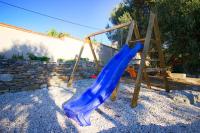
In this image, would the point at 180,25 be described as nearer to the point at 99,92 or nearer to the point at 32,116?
the point at 99,92

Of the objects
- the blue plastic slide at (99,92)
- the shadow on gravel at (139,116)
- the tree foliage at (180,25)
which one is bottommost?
the shadow on gravel at (139,116)

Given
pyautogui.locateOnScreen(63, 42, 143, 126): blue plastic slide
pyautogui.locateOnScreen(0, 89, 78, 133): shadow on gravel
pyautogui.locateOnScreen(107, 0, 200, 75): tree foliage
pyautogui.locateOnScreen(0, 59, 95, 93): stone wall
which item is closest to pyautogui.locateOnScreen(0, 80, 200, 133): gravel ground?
pyautogui.locateOnScreen(0, 89, 78, 133): shadow on gravel

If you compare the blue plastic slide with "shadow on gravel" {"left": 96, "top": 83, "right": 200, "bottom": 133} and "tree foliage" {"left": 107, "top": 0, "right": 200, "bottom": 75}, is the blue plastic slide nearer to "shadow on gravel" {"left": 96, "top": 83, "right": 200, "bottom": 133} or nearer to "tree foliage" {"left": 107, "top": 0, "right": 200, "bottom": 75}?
"shadow on gravel" {"left": 96, "top": 83, "right": 200, "bottom": 133}

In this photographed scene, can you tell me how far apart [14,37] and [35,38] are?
1.20 meters

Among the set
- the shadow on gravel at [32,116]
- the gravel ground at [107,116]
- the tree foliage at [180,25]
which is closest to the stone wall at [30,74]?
the gravel ground at [107,116]

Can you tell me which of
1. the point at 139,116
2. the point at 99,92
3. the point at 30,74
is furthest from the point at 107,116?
the point at 30,74

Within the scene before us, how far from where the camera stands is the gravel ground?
3.47m

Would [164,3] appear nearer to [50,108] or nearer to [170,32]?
[170,32]

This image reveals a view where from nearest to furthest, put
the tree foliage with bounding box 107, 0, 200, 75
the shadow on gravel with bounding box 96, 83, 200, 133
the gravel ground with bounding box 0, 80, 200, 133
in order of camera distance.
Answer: the shadow on gravel with bounding box 96, 83, 200, 133
the gravel ground with bounding box 0, 80, 200, 133
the tree foliage with bounding box 107, 0, 200, 75

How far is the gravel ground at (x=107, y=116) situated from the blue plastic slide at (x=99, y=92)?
0.20 metres

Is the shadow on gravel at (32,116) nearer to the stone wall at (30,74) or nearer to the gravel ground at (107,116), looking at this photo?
the gravel ground at (107,116)

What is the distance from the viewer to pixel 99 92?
425 centimetres

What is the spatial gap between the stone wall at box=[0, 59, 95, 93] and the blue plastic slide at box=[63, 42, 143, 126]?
339 centimetres

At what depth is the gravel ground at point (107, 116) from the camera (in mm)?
3468
